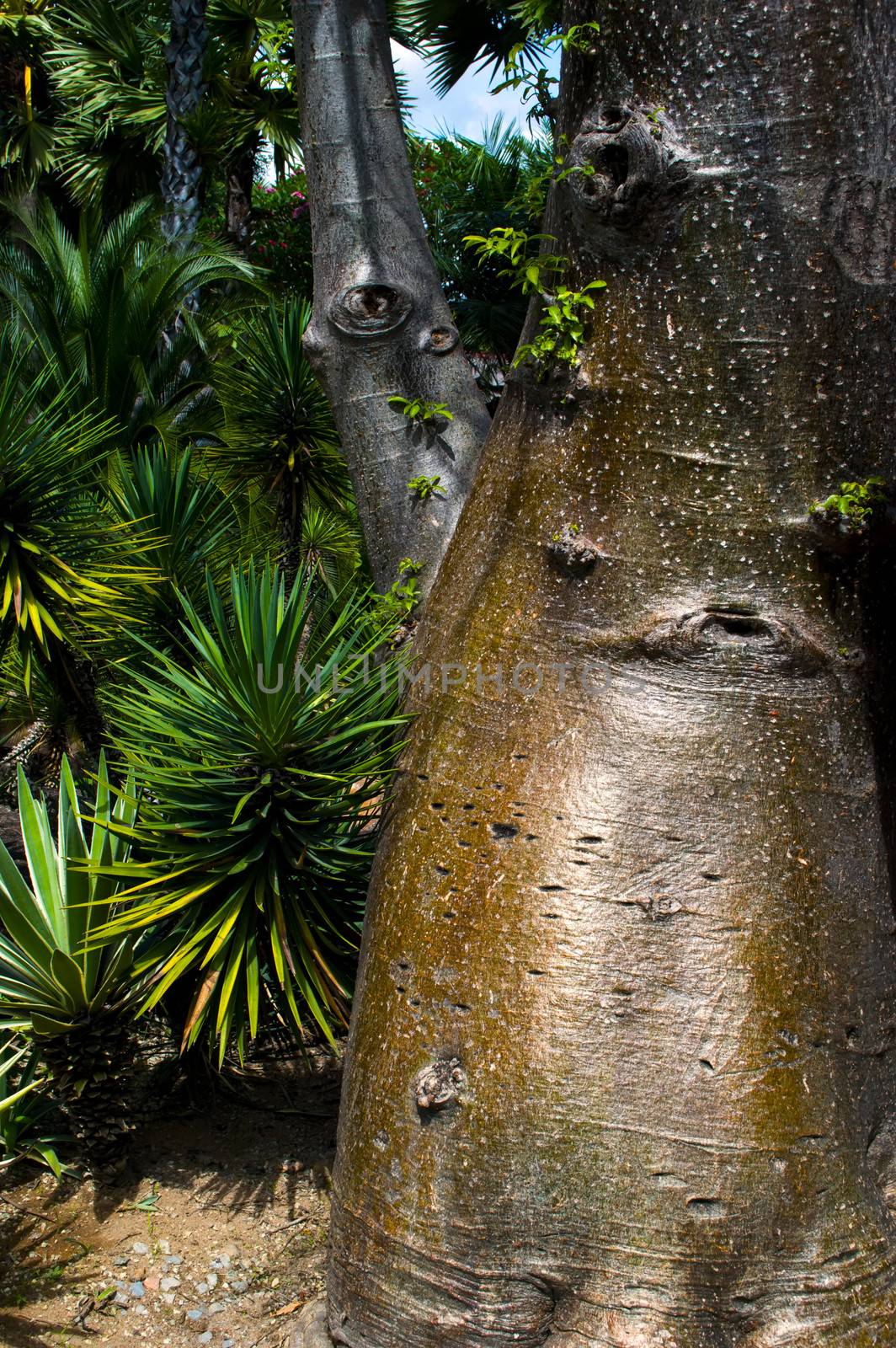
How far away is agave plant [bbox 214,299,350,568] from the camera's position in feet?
Result: 15.2


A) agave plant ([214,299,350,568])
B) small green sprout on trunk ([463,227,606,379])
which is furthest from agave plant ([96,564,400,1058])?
agave plant ([214,299,350,568])

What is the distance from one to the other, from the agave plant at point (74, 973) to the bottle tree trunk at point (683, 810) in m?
1.17

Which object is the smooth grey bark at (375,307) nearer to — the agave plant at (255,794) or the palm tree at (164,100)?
the agave plant at (255,794)

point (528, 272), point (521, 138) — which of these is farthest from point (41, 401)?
point (521, 138)

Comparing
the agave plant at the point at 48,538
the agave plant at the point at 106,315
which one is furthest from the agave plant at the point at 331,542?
the agave plant at the point at 48,538

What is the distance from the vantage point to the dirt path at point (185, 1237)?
288cm

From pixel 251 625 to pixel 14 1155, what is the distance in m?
1.90

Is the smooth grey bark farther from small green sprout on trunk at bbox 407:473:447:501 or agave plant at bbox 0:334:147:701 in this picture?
agave plant at bbox 0:334:147:701

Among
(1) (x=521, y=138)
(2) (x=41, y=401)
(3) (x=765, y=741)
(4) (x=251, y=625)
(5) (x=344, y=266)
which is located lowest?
(3) (x=765, y=741)

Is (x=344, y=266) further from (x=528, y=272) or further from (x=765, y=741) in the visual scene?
(x=765, y=741)

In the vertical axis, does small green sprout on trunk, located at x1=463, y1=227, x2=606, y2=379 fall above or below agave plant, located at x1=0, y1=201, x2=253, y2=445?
below

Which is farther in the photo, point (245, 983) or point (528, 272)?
point (245, 983)

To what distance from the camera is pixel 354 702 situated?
2.82 metres

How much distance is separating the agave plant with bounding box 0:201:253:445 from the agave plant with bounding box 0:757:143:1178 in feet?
7.33
